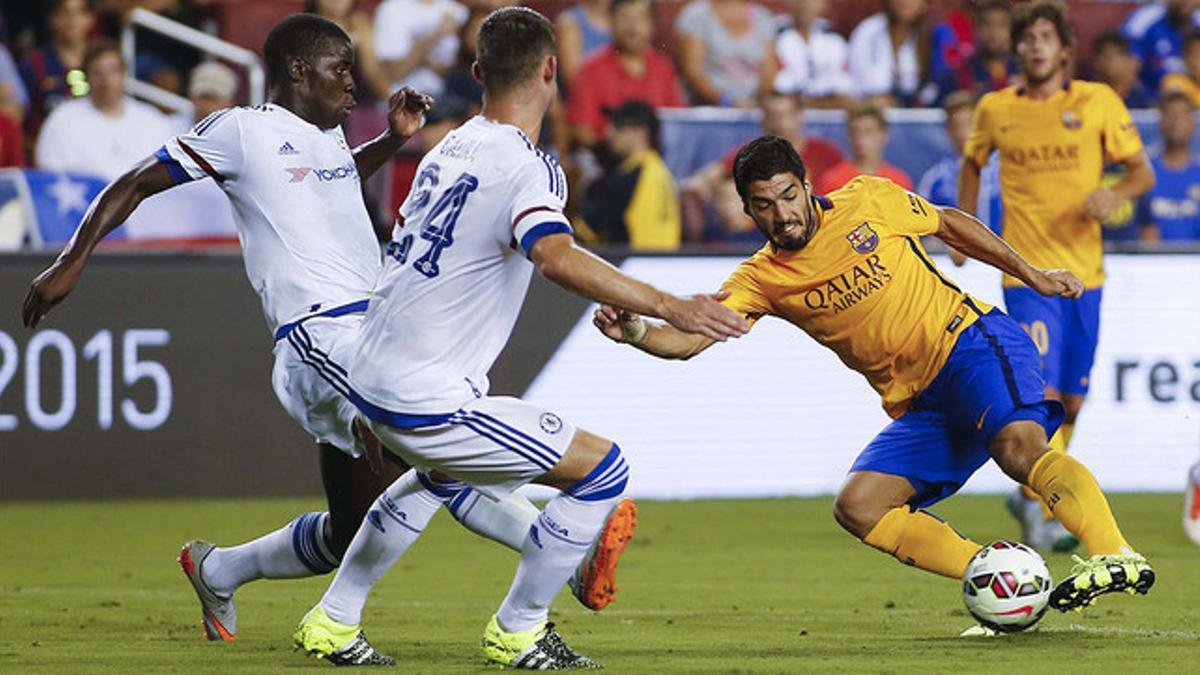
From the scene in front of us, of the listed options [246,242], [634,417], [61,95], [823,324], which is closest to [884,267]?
[823,324]

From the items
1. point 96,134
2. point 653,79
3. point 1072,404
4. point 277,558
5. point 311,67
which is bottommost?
point 1072,404

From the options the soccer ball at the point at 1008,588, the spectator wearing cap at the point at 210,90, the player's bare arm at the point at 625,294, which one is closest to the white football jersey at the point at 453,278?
the player's bare arm at the point at 625,294

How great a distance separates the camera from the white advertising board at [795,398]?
12.6 metres

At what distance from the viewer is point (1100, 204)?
400 inches

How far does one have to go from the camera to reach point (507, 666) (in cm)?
643

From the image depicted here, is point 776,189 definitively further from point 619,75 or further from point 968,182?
point 619,75

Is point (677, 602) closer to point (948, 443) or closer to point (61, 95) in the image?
point (948, 443)

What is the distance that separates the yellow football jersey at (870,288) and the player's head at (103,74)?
24.3ft

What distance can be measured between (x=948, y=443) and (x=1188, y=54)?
379 inches

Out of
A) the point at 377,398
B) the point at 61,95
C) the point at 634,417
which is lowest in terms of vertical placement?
the point at 634,417

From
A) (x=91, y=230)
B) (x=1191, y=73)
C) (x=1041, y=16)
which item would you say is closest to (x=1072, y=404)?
(x=1041, y=16)

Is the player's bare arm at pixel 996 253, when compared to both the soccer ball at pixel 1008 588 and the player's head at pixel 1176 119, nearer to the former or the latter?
the soccer ball at pixel 1008 588

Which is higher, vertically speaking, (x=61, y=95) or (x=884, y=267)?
(x=884, y=267)

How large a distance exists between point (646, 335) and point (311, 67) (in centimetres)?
146
